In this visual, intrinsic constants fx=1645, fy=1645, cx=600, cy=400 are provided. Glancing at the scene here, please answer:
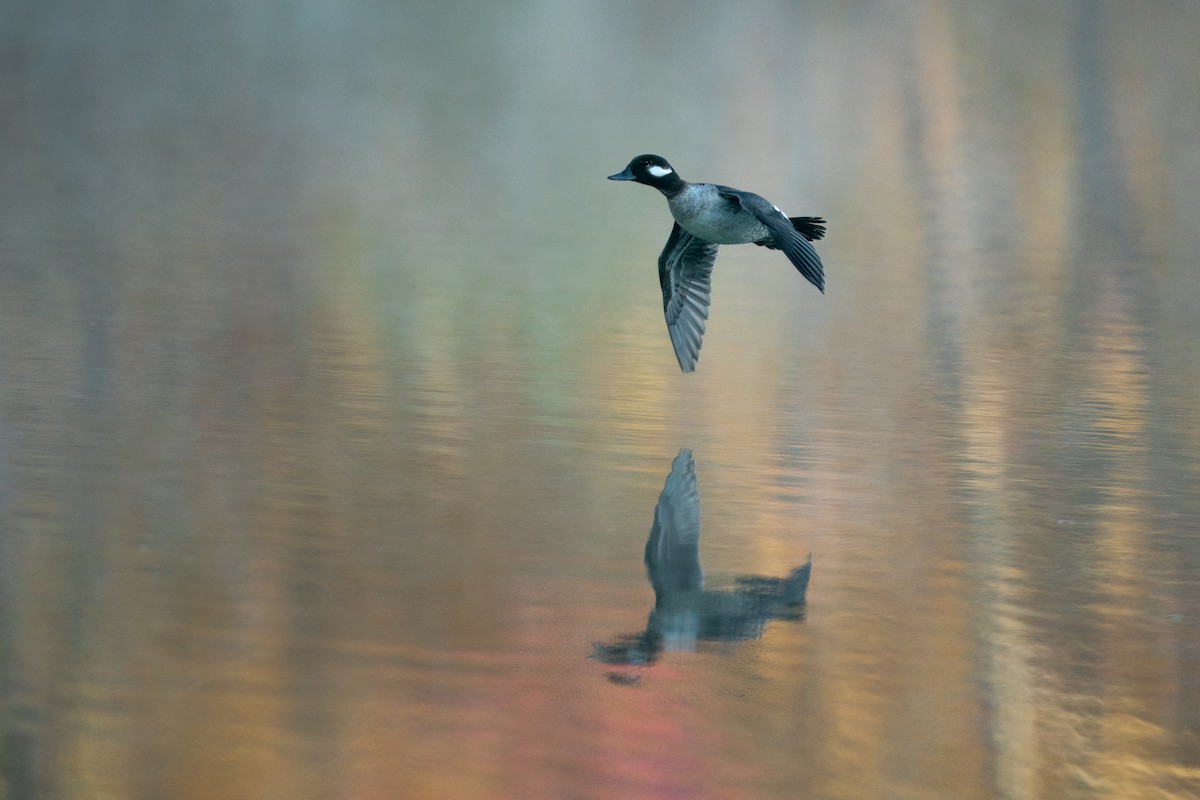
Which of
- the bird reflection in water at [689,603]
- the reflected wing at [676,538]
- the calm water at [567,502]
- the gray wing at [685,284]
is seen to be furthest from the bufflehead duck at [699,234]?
the bird reflection in water at [689,603]

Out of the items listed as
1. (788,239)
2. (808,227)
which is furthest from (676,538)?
(808,227)

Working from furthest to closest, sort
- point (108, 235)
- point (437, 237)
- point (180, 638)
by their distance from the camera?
point (437, 237) < point (108, 235) < point (180, 638)

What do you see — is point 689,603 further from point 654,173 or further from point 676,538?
point 654,173

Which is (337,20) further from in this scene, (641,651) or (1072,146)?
(641,651)

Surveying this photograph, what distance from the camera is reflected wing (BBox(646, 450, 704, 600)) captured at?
19.1ft

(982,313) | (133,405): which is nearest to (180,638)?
(133,405)

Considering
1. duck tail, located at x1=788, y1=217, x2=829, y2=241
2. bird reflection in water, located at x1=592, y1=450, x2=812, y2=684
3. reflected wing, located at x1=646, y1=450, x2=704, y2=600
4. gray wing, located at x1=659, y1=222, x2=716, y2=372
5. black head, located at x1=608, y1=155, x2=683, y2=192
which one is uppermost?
black head, located at x1=608, y1=155, x2=683, y2=192

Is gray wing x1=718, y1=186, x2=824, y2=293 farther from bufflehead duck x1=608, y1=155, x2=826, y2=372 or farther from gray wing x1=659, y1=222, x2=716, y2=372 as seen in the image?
gray wing x1=659, y1=222, x2=716, y2=372

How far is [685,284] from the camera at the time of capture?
29.5 feet

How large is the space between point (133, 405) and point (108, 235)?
6.96 metres

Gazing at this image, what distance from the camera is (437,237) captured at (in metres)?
16.6

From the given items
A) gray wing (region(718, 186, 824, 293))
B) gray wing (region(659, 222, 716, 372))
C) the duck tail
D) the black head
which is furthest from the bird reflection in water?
the duck tail

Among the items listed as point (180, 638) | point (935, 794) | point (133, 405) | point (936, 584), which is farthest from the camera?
point (133, 405)

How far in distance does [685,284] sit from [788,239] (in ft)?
5.02
